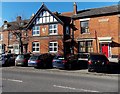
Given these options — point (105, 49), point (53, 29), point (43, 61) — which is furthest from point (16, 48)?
point (43, 61)

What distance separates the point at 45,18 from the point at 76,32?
273 inches

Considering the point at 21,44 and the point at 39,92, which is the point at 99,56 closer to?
the point at 39,92

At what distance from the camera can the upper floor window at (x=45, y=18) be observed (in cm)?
4435

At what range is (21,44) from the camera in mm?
50562

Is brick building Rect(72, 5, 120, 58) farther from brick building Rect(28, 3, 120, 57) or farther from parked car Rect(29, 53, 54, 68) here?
parked car Rect(29, 53, 54, 68)

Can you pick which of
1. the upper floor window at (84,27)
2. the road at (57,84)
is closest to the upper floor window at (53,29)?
the upper floor window at (84,27)

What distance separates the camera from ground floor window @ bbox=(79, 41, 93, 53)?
39188 millimetres

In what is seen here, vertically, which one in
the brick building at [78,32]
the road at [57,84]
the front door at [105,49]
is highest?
the brick building at [78,32]

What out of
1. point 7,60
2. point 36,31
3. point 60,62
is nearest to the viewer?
point 60,62

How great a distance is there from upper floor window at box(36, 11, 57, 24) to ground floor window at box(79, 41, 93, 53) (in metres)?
6.66

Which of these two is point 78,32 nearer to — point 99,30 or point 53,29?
point 99,30

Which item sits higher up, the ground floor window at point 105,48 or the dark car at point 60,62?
the ground floor window at point 105,48

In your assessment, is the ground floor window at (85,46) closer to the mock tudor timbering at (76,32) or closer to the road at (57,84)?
the mock tudor timbering at (76,32)

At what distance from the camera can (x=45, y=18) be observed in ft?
148
